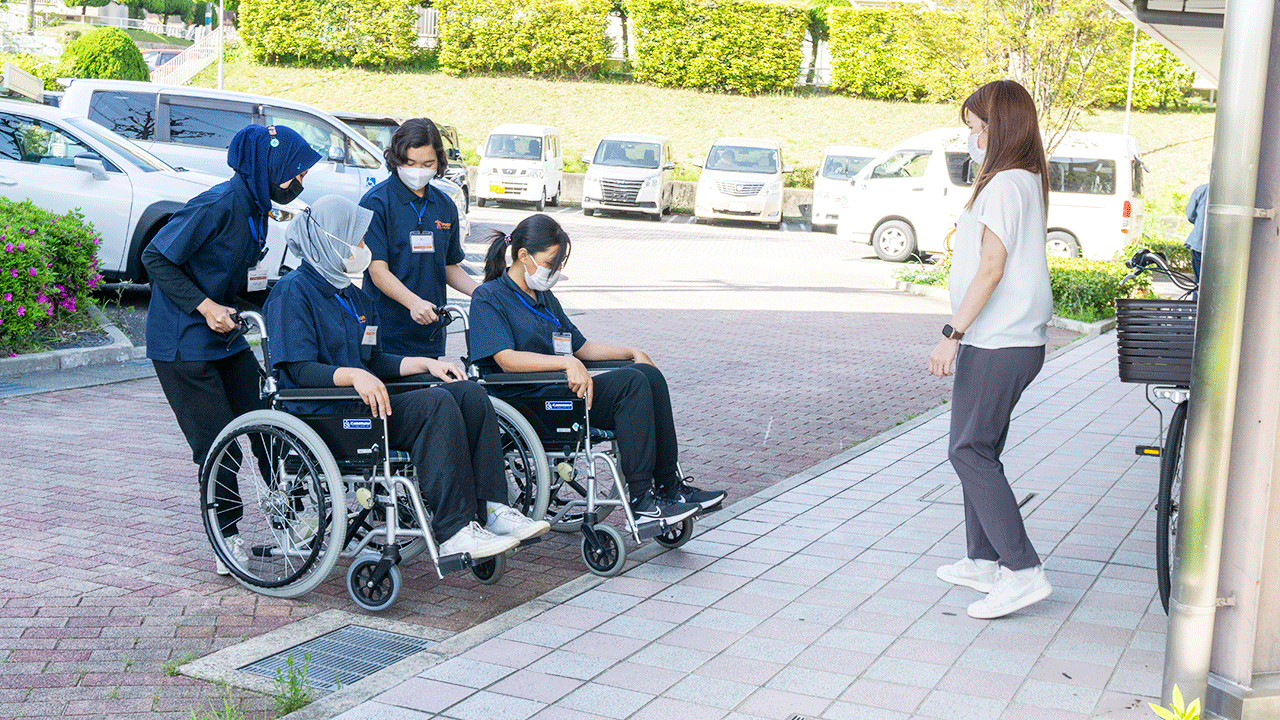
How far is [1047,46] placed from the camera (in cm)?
1692

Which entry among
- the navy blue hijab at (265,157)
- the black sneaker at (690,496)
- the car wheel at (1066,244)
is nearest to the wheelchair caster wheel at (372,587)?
the black sneaker at (690,496)

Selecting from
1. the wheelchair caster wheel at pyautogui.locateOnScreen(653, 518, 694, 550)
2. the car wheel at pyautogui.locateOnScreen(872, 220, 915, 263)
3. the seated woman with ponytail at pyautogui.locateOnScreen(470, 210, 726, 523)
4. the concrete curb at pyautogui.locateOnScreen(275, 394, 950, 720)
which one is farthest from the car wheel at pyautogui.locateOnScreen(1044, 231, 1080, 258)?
the wheelchair caster wheel at pyautogui.locateOnScreen(653, 518, 694, 550)

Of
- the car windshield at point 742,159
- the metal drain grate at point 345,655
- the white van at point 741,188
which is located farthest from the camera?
the car windshield at point 742,159

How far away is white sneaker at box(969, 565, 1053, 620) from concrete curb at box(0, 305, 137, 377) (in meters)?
6.70

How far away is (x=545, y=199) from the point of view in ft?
90.6

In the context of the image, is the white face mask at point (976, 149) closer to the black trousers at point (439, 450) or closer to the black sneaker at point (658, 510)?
the black sneaker at point (658, 510)

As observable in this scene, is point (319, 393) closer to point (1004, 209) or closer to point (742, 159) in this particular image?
point (1004, 209)

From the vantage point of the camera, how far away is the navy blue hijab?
179 inches

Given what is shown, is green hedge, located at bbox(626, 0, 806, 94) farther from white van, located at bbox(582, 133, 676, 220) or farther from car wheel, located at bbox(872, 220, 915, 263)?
car wheel, located at bbox(872, 220, 915, 263)

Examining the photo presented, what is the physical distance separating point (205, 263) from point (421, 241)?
0.98 meters

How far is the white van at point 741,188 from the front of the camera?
25641mm

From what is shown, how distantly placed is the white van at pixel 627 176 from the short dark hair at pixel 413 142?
827 inches

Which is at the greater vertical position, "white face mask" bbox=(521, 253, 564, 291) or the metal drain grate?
"white face mask" bbox=(521, 253, 564, 291)

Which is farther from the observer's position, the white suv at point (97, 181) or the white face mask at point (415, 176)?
the white suv at point (97, 181)
